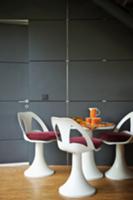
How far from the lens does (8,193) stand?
3.46m

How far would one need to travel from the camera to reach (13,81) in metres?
4.87

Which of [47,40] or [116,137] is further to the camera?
[47,40]

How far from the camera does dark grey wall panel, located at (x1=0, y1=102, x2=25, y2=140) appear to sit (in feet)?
16.0

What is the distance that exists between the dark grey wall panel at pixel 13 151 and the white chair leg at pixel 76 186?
157 cm

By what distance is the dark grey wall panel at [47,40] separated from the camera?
4.60 m

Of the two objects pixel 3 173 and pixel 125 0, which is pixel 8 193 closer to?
pixel 3 173

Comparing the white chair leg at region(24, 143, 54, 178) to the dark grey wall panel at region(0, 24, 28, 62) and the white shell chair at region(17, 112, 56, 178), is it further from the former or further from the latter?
the dark grey wall panel at region(0, 24, 28, 62)

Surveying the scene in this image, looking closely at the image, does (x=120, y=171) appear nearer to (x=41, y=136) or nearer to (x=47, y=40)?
(x=41, y=136)

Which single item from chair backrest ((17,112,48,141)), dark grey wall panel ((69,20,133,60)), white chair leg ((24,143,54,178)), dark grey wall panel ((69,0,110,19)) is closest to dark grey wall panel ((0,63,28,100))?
chair backrest ((17,112,48,141))

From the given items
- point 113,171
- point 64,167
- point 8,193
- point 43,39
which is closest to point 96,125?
point 113,171

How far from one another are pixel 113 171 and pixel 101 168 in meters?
0.44

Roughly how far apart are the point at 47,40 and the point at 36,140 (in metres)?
1.62

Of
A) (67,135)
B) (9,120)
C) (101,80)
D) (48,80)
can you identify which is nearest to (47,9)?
(48,80)

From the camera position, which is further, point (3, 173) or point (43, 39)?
point (43, 39)
